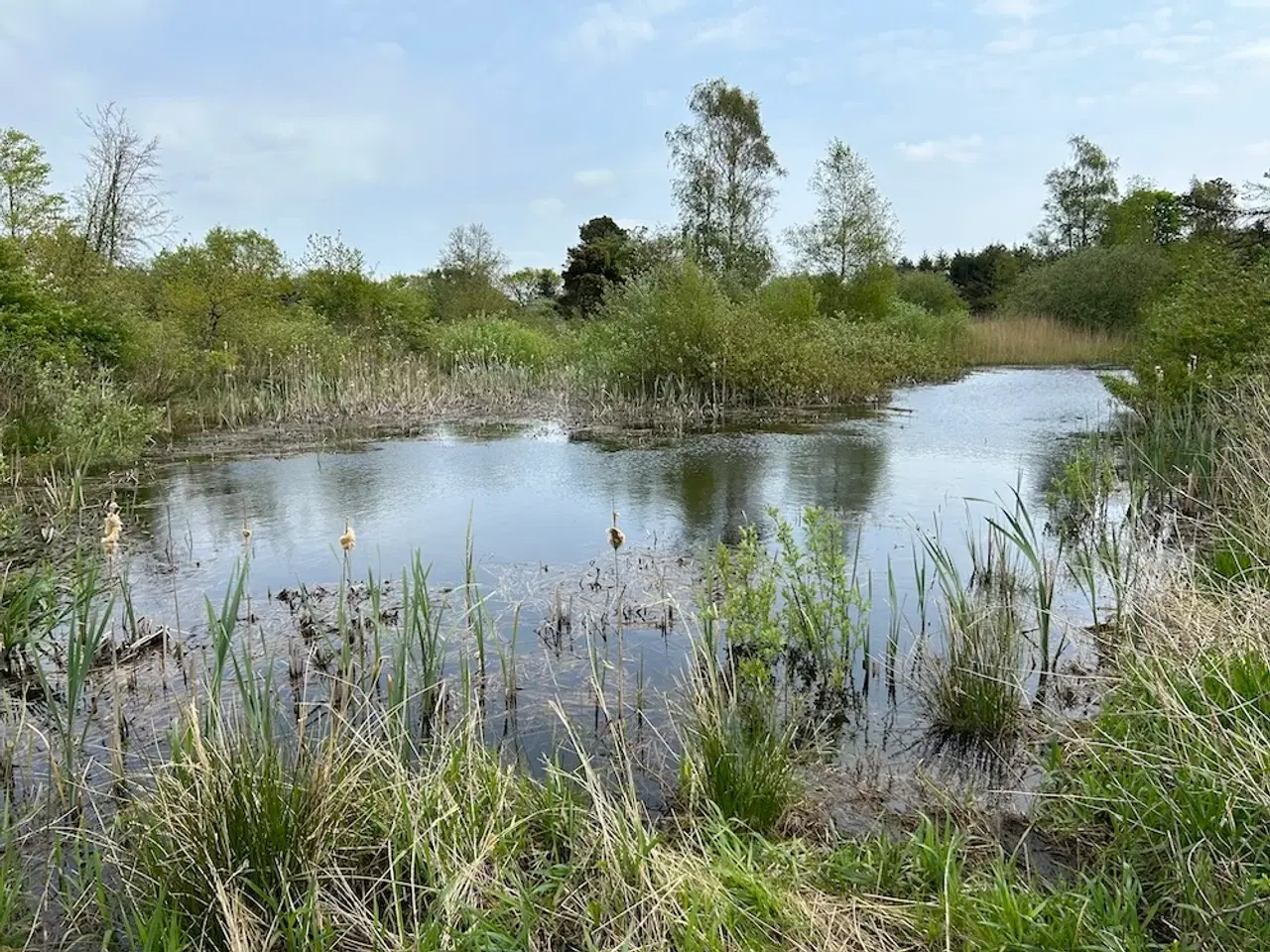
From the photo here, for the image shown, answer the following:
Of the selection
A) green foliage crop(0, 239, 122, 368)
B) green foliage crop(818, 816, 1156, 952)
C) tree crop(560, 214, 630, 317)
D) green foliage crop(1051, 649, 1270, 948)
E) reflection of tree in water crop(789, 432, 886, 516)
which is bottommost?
green foliage crop(818, 816, 1156, 952)

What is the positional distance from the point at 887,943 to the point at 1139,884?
0.59 meters

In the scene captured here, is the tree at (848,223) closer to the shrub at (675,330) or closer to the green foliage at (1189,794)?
the shrub at (675,330)

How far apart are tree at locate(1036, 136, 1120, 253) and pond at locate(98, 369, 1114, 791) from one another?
3000 cm

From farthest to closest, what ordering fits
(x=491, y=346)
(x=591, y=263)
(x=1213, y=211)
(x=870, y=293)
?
(x=591, y=263)
(x=870, y=293)
(x=491, y=346)
(x=1213, y=211)

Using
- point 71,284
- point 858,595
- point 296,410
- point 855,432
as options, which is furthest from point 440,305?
point 858,595

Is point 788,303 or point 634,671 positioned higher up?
point 788,303

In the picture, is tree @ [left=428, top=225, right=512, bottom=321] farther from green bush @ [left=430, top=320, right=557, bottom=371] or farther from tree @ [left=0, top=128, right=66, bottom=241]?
tree @ [left=0, top=128, right=66, bottom=241]

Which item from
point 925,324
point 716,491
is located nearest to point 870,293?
point 925,324

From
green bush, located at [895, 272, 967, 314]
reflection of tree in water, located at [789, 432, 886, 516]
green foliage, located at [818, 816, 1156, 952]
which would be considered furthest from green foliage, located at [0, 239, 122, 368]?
green bush, located at [895, 272, 967, 314]

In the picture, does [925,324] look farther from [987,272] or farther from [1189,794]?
[1189,794]

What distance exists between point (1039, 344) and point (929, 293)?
6.53m

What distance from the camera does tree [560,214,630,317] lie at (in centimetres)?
2900

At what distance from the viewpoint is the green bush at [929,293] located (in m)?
30.5

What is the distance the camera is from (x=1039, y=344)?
25.1 m
